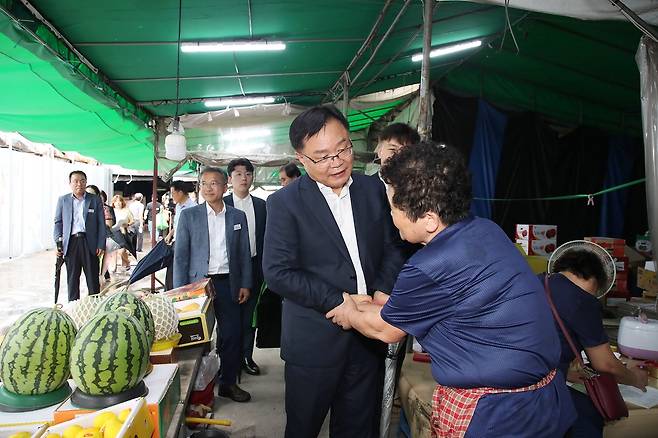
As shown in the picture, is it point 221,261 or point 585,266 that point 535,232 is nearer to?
point 585,266

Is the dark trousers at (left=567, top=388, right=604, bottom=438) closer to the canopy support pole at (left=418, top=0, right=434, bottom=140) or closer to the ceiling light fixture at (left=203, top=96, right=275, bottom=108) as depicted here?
the canopy support pole at (left=418, top=0, right=434, bottom=140)

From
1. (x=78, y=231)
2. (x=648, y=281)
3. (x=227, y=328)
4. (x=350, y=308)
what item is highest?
(x=78, y=231)

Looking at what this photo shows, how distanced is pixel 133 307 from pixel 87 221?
5495 millimetres

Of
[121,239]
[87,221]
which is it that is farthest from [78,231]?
[121,239]

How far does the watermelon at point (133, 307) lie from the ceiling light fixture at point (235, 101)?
575 centimetres

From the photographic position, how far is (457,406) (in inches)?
55.3

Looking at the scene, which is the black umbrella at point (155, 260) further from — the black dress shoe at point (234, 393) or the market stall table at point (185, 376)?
the market stall table at point (185, 376)

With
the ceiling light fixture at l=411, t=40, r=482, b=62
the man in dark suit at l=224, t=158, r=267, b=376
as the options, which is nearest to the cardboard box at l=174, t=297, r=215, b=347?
the man in dark suit at l=224, t=158, r=267, b=376

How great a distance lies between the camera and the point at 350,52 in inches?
224

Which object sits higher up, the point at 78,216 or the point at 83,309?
the point at 78,216

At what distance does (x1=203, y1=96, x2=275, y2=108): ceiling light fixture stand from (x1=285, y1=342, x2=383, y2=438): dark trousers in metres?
5.92

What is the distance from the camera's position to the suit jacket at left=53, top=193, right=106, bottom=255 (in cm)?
639

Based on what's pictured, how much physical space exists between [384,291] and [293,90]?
5.93 m

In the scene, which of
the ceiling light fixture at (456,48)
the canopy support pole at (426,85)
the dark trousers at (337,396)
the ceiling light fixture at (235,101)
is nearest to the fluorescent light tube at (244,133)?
the ceiling light fixture at (235,101)
